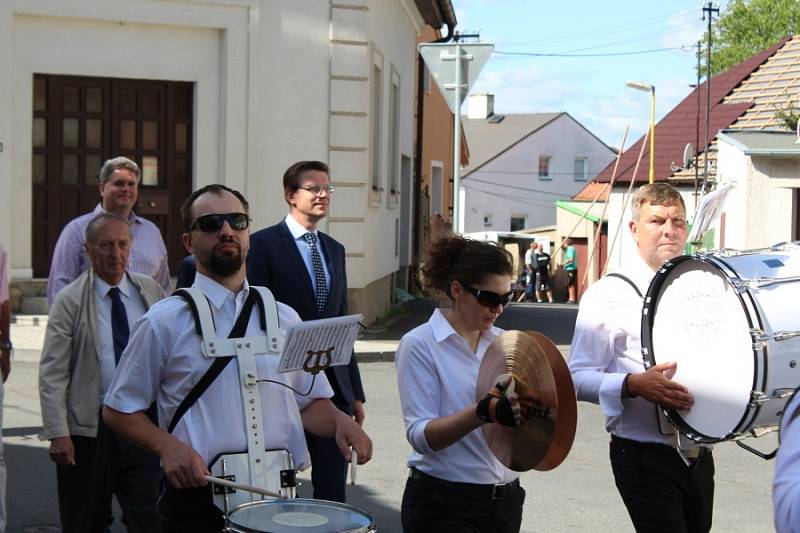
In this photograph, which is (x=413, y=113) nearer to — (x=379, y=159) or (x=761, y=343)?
(x=379, y=159)

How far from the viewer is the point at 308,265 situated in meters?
6.56

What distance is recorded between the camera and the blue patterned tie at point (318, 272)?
6.53 m

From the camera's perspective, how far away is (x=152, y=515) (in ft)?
19.6

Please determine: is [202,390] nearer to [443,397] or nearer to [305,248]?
[443,397]

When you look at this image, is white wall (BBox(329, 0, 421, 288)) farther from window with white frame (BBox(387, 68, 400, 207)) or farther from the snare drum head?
the snare drum head

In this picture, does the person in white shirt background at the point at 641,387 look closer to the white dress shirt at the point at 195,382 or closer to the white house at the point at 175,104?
the white dress shirt at the point at 195,382

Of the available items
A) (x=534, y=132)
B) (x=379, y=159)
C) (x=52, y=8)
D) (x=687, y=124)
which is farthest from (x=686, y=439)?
(x=534, y=132)

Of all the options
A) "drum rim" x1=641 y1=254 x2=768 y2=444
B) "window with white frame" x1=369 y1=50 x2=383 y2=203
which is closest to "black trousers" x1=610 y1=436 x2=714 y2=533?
"drum rim" x1=641 y1=254 x2=768 y2=444

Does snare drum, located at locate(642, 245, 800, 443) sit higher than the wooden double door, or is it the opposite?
the wooden double door

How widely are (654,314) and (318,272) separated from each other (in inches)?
89.3

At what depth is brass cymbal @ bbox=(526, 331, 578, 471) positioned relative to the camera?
367 cm

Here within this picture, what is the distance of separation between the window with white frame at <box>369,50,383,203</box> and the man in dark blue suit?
11432 millimetres

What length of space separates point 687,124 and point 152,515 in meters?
39.8

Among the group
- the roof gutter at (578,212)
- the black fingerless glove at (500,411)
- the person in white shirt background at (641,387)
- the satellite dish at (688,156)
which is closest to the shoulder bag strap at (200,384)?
the black fingerless glove at (500,411)
